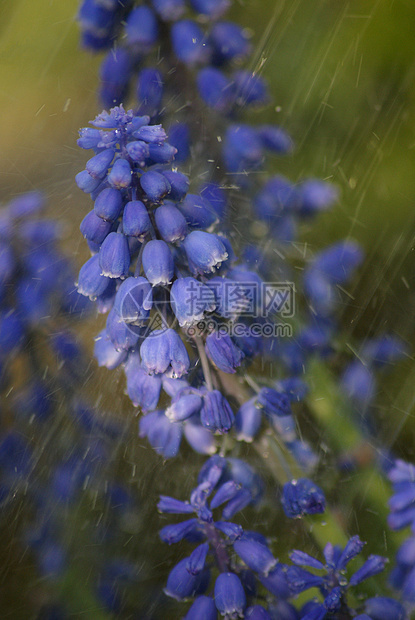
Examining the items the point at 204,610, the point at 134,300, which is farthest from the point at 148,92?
the point at 204,610

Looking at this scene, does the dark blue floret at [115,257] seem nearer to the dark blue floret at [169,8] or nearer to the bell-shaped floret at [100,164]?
the bell-shaped floret at [100,164]

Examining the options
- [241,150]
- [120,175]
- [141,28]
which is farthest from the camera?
[241,150]

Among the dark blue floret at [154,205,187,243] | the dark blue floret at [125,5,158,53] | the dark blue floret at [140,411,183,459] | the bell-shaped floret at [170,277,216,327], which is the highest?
the dark blue floret at [125,5,158,53]

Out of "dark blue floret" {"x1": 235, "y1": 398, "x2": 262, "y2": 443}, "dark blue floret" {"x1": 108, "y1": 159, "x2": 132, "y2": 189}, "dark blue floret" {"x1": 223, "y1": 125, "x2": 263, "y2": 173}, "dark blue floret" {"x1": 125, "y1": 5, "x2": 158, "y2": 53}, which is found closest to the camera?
"dark blue floret" {"x1": 108, "y1": 159, "x2": 132, "y2": 189}

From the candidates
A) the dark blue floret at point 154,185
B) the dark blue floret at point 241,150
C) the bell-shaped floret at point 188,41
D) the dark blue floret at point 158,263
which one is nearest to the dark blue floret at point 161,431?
the dark blue floret at point 158,263

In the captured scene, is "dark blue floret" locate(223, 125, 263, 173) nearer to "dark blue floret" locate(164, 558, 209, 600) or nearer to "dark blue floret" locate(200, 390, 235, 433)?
"dark blue floret" locate(200, 390, 235, 433)

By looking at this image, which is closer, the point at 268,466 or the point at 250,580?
the point at 250,580

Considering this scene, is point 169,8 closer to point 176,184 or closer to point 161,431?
point 176,184

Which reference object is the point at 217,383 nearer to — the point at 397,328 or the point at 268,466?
the point at 268,466

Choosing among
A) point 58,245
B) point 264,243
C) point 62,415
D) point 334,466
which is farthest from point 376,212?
point 62,415

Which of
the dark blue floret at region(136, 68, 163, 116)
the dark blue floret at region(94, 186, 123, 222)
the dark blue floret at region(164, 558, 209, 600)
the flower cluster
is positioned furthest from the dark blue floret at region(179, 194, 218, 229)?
the dark blue floret at region(164, 558, 209, 600)

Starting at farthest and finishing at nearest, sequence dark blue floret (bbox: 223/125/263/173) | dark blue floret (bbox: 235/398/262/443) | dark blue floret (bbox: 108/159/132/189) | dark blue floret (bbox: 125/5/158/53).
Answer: dark blue floret (bbox: 223/125/263/173), dark blue floret (bbox: 125/5/158/53), dark blue floret (bbox: 235/398/262/443), dark blue floret (bbox: 108/159/132/189)
